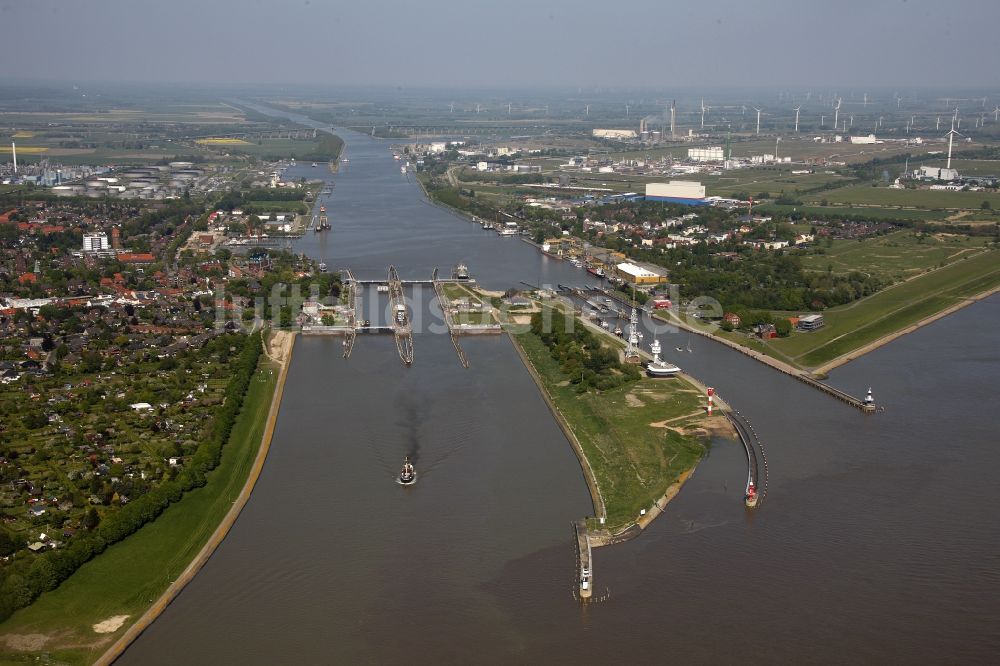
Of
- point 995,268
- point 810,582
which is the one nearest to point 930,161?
point 995,268

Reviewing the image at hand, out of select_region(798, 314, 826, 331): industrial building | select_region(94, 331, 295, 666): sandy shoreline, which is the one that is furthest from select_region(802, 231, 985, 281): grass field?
select_region(94, 331, 295, 666): sandy shoreline

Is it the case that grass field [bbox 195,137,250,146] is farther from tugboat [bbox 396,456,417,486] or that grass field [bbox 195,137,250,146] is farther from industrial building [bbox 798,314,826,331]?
tugboat [bbox 396,456,417,486]

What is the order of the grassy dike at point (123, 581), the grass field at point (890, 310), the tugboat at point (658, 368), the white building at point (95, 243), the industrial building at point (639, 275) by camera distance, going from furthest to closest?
the white building at point (95, 243) → the industrial building at point (639, 275) → the grass field at point (890, 310) → the tugboat at point (658, 368) → the grassy dike at point (123, 581)

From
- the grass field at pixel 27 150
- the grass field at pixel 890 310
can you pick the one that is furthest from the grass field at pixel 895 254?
the grass field at pixel 27 150

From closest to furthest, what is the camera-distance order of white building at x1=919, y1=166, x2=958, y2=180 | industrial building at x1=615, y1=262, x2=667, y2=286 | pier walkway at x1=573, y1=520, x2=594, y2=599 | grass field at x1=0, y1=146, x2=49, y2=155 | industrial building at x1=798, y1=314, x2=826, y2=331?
pier walkway at x1=573, y1=520, x2=594, y2=599
industrial building at x1=798, y1=314, x2=826, y2=331
industrial building at x1=615, y1=262, x2=667, y2=286
white building at x1=919, y1=166, x2=958, y2=180
grass field at x1=0, y1=146, x2=49, y2=155

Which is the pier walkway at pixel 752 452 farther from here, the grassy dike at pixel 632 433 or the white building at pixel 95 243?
the white building at pixel 95 243

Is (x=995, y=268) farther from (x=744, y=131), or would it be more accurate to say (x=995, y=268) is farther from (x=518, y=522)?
(x=744, y=131)

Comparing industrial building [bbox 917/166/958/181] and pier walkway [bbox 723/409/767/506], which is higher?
industrial building [bbox 917/166/958/181]
